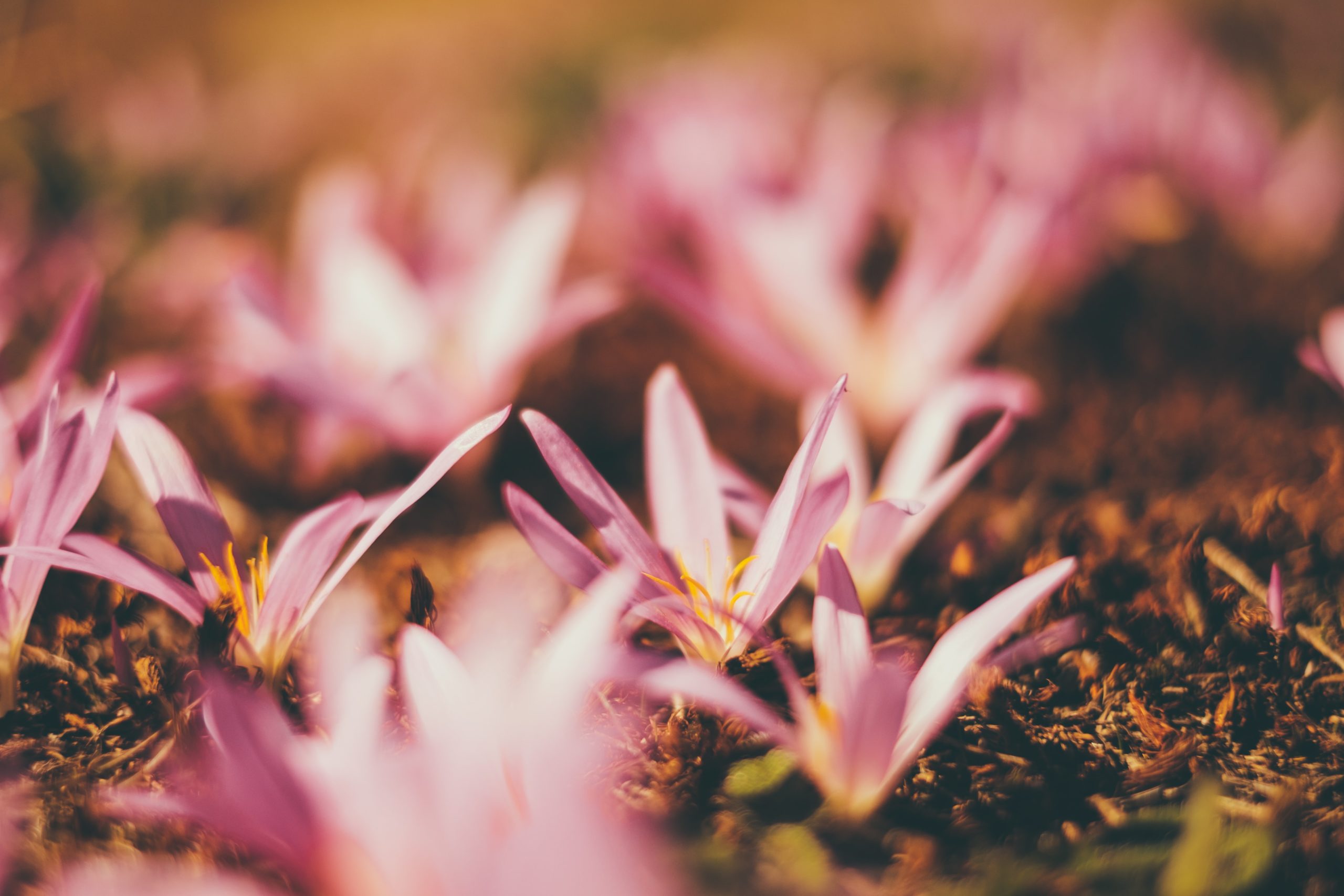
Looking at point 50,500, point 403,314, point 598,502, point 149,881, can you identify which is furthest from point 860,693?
point 403,314

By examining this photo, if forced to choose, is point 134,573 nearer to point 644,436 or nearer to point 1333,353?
point 644,436

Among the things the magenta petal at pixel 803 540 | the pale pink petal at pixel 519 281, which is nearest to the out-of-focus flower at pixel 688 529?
the magenta petal at pixel 803 540

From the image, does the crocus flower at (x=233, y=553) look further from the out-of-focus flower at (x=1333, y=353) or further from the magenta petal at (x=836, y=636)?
the out-of-focus flower at (x=1333, y=353)

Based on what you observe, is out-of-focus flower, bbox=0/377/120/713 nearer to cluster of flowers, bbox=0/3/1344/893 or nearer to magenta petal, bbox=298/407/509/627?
cluster of flowers, bbox=0/3/1344/893

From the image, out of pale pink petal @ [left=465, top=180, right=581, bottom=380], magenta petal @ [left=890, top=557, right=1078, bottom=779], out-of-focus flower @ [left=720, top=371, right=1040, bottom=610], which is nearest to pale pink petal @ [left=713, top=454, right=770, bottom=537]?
out-of-focus flower @ [left=720, top=371, right=1040, bottom=610]

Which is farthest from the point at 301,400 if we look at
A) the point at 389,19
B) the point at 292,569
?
the point at 389,19

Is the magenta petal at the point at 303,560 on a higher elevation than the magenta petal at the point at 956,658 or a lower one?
higher
